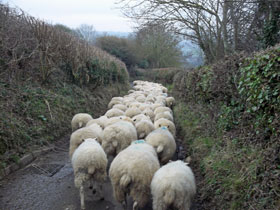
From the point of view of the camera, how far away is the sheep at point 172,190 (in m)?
3.26

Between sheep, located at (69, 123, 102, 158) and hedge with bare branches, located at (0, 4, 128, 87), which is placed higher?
hedge with bare branches, located at (0, 4, 128, 87)

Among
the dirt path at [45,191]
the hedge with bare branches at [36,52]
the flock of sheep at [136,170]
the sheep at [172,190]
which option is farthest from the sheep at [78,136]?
the hedge with bare branches at [36,52]

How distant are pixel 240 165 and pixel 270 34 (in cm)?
732

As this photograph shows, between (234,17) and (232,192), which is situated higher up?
(234,17)

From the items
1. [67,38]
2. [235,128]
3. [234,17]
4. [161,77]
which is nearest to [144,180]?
[235,128]

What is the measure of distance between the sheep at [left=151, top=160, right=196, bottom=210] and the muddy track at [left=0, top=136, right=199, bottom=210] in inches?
32.6

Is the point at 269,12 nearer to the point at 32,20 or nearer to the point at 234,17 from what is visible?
the point at 234,17

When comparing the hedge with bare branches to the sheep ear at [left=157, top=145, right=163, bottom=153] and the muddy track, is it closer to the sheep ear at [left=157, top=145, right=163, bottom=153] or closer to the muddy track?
the muddy track

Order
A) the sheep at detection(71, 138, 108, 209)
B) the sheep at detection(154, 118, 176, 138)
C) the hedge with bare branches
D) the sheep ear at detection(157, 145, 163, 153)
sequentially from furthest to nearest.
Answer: the hedge with bare branches, the sheep at detection(154, 118, 176, 138), the sheep ear at detection(157, 145, 163, 153), the sheep at detection(71, 138, 108, 209)

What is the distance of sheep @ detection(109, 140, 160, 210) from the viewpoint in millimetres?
3617

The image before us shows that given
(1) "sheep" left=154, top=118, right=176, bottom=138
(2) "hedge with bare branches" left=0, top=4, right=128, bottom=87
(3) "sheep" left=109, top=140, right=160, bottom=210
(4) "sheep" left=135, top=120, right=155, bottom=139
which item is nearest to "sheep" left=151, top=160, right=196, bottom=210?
(3) "sheep" left=109, top=140, right=160, bottom=210

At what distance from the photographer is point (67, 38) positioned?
38.9 ft

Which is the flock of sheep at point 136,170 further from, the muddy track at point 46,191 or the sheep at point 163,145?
the muddy track at point 46,191

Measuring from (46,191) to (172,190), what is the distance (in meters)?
2.67
